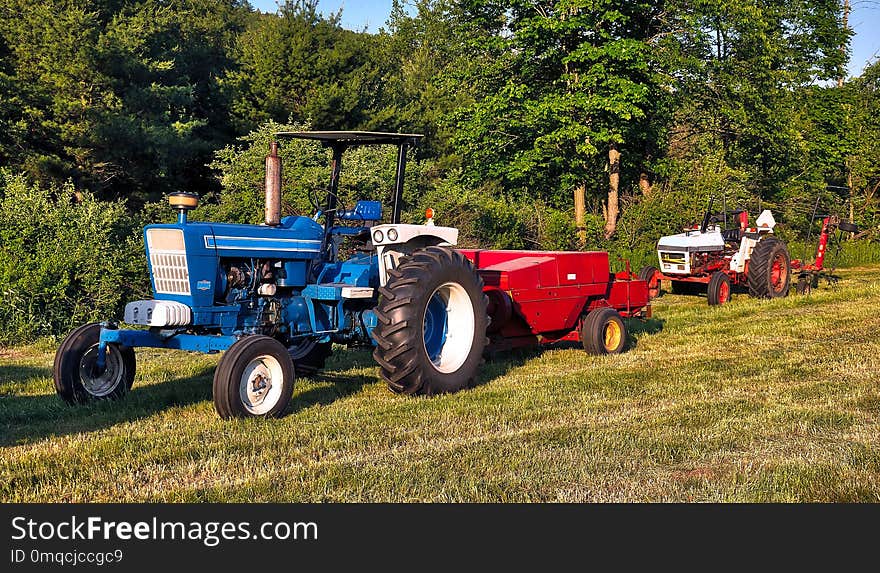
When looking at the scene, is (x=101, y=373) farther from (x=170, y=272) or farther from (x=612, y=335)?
(x=612, y=335)

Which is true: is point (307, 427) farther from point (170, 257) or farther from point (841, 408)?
point (841, 408)

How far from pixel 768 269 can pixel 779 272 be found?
0.79 m

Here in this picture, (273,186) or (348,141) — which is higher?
(348,141)

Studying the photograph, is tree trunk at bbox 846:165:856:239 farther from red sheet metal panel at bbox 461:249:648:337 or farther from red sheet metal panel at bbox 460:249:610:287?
red sheet metal panel at bbox 460:249:610:287

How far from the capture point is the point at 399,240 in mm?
7559

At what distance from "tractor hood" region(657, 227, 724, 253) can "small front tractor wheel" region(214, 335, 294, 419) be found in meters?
11.0

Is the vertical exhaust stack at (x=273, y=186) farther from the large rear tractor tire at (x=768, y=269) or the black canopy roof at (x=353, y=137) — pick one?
the large rear tractor tire at (x=768, y=269)

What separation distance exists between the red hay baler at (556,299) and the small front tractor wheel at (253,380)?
8.53 ft

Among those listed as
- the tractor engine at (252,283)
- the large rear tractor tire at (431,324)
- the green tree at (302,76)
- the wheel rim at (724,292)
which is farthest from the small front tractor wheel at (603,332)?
the green tree at (302,76)

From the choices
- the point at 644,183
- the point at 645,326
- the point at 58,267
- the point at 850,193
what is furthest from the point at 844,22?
the point at 58,267

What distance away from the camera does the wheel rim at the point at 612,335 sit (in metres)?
9.96

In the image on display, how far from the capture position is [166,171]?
68.4 feet

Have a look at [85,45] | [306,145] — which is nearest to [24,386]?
[306,145]

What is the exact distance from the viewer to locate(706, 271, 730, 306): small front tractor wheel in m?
15.1
